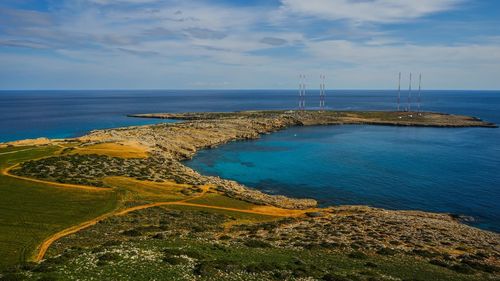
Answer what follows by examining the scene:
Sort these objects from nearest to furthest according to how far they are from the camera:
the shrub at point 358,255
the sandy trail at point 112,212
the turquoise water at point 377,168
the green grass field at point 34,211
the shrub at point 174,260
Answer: the shrub at point 174,260 → the green grass field at point 34,211 → the shrub at point 358,255 → the sandy trail at point 112,212 → the turquoise water at point 377,168

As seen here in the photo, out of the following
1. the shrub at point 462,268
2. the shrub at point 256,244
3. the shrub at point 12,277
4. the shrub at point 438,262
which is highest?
the shrub at point 12,277

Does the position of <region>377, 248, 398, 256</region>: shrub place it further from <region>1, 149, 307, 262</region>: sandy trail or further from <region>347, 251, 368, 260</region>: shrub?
<region>1, 149, 307, 262</region>: sandy trail

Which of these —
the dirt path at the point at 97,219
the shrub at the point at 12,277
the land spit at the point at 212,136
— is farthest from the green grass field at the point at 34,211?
the land spit at the point at 212,136

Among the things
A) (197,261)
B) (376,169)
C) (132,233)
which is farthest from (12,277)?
(376,169)

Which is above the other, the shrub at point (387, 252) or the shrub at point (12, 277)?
the shrub at point (12, 277)

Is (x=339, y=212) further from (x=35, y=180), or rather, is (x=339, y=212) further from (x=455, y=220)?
(x=35, y=180)

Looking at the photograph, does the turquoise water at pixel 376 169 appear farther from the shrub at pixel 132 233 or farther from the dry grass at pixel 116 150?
the shrub at pixel 132 233

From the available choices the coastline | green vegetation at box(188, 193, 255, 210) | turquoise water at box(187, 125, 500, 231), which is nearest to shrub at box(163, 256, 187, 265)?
green vegetation at box(188, 193, 255, 210)

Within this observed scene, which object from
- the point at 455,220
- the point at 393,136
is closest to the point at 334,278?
the point at 455,220

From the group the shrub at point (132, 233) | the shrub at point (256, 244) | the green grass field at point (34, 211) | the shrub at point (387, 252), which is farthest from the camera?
the shrub at point (132, 233)

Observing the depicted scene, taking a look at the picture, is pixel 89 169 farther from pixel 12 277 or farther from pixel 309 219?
pixel 12 277
